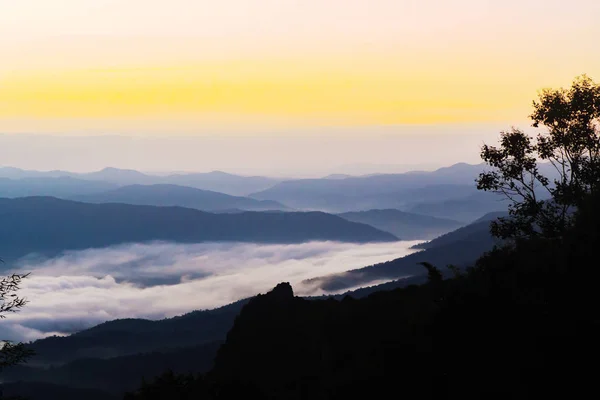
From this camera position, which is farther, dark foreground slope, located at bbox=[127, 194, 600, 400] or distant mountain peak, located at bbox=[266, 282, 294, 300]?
distant mountain peak, located at bbox=[266, 282, 294, 300]

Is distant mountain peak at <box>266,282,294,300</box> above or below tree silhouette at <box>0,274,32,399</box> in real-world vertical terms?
above

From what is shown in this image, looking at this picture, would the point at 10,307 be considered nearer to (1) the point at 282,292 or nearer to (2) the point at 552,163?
(2) the point at 552,163

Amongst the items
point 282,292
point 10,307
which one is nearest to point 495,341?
point 10,307

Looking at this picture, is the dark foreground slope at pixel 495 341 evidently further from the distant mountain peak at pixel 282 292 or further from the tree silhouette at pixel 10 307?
the distant mountain peak at pixel 282 292

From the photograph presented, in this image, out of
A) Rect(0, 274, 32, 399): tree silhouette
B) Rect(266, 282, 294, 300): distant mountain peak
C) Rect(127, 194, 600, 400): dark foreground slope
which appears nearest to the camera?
Rect(127, 194, 600, 400): dark foreground slope

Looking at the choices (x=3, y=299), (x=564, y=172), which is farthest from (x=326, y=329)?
(x=3, y=299)

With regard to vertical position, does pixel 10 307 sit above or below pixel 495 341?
above

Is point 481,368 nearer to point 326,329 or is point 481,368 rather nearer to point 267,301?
point 326,329

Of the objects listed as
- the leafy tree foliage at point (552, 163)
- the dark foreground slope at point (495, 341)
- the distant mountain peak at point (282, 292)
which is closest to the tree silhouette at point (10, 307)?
the dark foreground slope at point (495, 341)

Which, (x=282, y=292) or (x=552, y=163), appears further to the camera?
(x=282, y=292)

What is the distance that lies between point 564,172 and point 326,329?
2970cm

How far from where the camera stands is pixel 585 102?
175 ft

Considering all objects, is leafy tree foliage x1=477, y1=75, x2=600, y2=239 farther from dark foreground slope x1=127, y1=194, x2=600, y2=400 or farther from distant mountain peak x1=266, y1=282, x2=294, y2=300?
distant mountain peak x1=266, y1=282, x2=294, y2=300

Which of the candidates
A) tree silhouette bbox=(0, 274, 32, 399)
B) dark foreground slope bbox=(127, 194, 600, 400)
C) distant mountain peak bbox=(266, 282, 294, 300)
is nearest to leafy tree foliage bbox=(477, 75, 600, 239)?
dark foreground slope bbox=(127, 194, 600, 400)
